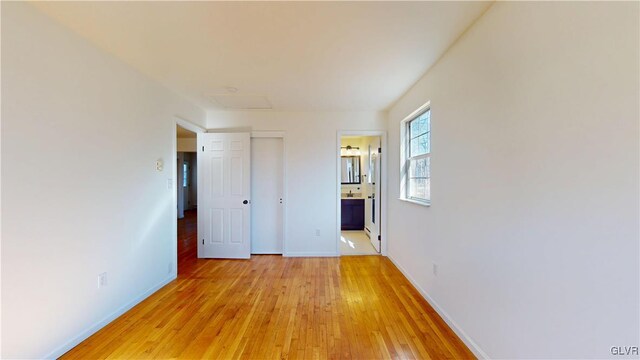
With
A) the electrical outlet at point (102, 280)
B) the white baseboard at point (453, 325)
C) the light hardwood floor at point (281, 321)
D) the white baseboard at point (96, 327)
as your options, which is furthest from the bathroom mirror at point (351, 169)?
the electrical outlet at point (102, 280)

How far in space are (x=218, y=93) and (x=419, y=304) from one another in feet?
11.1

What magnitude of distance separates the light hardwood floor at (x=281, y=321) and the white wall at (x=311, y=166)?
770 millimetres

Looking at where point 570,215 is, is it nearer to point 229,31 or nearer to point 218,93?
point 229,31

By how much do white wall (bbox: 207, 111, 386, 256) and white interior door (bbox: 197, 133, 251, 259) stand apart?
17.5 inches

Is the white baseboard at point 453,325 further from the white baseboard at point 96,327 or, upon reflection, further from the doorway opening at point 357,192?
the white baseboard at point 96,327

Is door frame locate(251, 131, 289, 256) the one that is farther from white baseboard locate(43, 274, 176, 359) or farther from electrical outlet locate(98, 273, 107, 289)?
electrical outlet locate(98, 273, 107, 289)

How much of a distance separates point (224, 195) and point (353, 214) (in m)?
3.16

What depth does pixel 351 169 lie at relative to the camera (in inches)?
256

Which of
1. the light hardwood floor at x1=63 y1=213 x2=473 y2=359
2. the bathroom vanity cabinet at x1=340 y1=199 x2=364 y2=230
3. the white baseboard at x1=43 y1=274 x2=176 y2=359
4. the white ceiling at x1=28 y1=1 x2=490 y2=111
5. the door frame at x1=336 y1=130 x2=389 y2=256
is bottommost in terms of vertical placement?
the light hardwood floor at x1=63 y1=213 x2=473 y2=359

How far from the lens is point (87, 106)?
2.05m

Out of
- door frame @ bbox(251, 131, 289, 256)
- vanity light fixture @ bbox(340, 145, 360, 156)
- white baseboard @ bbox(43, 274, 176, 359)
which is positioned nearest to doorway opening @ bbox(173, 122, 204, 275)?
white baseboard @ bbox(43, 274, 176, 359)

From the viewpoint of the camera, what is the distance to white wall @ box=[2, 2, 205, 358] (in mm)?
1563

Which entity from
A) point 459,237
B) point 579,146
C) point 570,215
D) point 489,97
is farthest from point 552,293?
point 489,97

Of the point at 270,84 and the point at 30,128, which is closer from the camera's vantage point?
the point at 30,128
